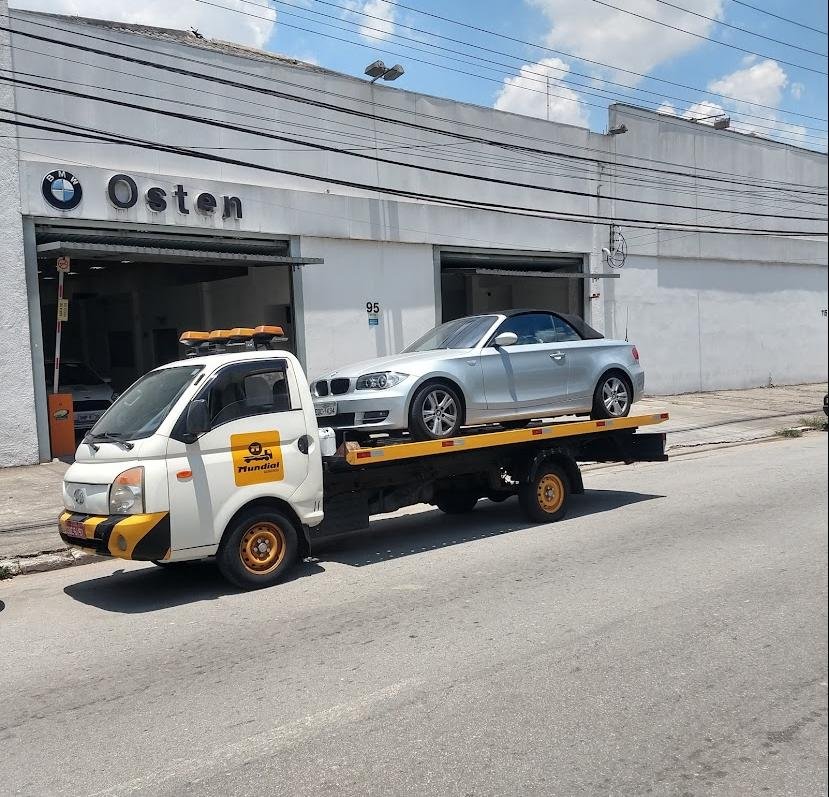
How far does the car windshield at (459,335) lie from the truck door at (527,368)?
17 cm

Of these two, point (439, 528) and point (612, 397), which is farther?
A: point (612, 397)

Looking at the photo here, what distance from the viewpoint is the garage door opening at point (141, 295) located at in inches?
620

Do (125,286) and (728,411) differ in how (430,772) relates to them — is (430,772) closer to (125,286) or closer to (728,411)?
(728,411)

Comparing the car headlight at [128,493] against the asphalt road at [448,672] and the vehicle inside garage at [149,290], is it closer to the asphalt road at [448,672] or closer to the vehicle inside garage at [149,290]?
the asphalt road at [448,672]

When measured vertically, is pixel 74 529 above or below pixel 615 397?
below

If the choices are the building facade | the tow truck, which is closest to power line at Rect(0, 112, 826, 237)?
the building facade

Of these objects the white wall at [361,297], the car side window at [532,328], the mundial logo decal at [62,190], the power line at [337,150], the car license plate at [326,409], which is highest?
the power line at [337,150]

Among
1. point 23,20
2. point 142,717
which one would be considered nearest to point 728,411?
point 23,20

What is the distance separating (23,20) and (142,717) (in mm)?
13567

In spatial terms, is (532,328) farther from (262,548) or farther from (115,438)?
(115,438)

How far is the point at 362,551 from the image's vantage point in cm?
903

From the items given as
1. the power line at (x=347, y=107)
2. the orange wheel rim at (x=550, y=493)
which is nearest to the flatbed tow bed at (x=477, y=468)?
the orange wheel rim at (x=550, y=493)

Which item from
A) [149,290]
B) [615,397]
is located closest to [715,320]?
[149,290]

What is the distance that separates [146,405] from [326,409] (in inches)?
82.0
